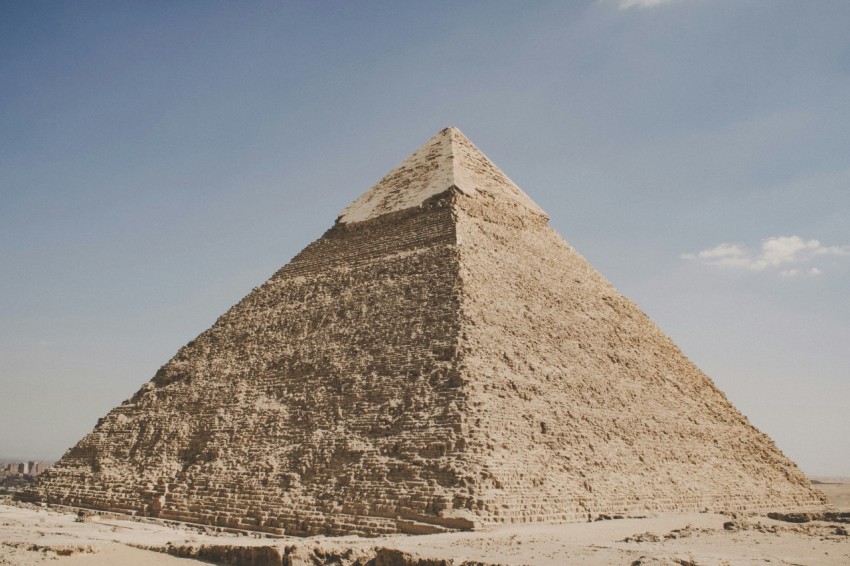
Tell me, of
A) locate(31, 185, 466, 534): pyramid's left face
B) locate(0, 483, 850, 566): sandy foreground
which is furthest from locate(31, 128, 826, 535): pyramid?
locate(0, 483, 850, 566): sandy foreground

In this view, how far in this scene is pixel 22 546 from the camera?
38.1 feet

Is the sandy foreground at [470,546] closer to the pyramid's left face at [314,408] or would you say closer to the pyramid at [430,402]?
the pyramid at [430,402]

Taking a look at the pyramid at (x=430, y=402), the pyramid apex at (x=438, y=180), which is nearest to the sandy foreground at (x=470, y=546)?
the pyramid at (x=430, y=402)

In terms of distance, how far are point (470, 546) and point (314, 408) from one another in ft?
24.1

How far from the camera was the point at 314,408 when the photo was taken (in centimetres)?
1706

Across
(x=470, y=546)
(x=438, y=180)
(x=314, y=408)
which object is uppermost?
(x=438, y=180)

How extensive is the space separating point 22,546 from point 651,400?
1630cm

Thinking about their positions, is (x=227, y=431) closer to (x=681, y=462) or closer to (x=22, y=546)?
(x=22, y=546)

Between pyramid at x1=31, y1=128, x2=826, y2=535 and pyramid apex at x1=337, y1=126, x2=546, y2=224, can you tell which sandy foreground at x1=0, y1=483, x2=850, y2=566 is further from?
pyramid apex at x1=337, y1=126, x2=546, y2=224

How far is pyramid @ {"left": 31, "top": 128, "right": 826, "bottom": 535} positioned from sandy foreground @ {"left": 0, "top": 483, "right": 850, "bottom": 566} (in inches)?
41.3

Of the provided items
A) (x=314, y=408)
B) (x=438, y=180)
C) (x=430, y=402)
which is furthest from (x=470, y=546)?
(x=438, y=180)

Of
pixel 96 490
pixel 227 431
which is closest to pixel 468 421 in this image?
pixel 227 431

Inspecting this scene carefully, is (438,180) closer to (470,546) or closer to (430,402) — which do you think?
(430,402)

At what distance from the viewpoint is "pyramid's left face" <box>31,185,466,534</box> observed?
558 inches
